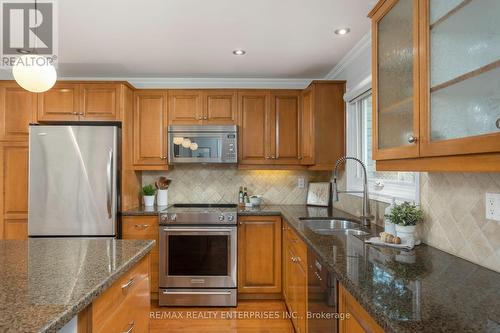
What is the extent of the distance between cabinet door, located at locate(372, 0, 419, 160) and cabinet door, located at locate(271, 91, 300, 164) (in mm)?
1734

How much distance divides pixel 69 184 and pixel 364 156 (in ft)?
9.14

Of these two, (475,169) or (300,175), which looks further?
(300,175)

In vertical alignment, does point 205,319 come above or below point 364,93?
below

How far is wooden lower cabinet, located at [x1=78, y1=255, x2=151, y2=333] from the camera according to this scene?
1048 mm

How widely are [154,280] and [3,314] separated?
233cm

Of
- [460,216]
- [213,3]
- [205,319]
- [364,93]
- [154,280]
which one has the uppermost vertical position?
[213,3]

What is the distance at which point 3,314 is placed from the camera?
33.0 inches

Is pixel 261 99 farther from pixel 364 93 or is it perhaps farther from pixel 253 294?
pixel 253 294

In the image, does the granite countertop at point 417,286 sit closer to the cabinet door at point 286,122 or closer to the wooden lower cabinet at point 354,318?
the wooden lower cabinet at point 354,318

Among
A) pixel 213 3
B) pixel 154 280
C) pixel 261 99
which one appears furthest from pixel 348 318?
pixel 261 99

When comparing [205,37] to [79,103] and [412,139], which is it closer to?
[79,103]

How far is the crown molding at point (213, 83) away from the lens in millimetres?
3566

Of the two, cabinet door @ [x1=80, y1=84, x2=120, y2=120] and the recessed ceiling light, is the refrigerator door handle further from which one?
the recessed ceiling light

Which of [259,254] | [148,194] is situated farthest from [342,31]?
[148,194]
